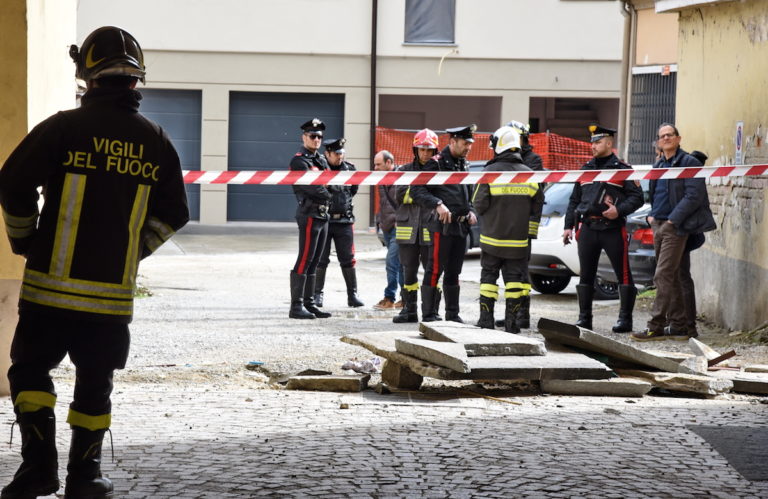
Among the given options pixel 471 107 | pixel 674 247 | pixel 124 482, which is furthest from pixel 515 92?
pixel 124 482

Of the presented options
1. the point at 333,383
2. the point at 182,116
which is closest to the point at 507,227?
the point at 333,383

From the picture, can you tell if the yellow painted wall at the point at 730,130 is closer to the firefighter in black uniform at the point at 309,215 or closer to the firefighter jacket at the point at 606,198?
the firefighter jacket at the point at 606,198

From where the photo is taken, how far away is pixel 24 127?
23.5 ft

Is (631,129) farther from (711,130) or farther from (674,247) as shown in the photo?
(674,247)

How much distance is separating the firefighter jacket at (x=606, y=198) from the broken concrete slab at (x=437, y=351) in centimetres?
385

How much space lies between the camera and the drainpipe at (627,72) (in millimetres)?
20766

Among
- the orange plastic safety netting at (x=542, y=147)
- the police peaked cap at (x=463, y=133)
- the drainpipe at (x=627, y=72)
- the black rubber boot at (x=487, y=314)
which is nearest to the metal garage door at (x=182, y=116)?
the orange plastic safety netting at (x=542, y=147)

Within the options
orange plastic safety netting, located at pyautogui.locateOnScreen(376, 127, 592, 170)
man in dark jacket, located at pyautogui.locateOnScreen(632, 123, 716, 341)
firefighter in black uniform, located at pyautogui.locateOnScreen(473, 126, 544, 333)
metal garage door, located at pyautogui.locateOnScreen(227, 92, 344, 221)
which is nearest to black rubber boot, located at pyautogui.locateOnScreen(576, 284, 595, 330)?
man in dark jacket, located at pyautogui.locateOnScreen(632, 123, 716, 341)

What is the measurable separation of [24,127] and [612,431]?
3.76 metres

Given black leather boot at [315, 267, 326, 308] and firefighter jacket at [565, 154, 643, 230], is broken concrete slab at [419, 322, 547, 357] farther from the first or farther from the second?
black leather boot at [315, 267, 326, 308]

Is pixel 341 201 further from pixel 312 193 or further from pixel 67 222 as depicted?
pixel 67 222

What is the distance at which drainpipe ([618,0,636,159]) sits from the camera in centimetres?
2077

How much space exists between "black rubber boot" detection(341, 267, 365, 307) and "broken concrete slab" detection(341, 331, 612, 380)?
5.10 metres

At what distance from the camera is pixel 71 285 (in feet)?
15.3
